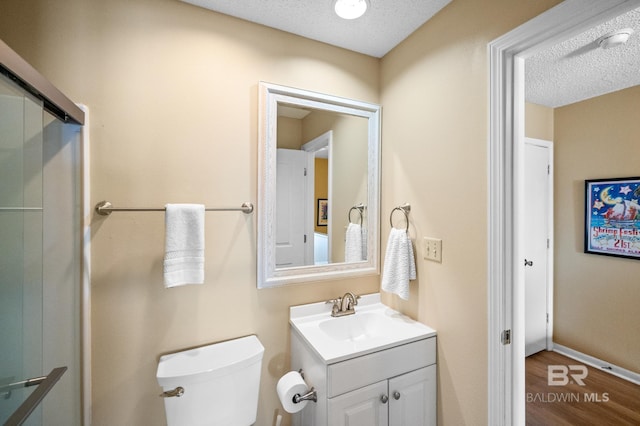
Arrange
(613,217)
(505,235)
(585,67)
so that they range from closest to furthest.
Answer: (505,235), (585,67), (613,217)

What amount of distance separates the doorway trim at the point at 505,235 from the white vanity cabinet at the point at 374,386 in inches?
11.6

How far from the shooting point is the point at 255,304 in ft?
4.68

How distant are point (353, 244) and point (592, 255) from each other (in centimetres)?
244

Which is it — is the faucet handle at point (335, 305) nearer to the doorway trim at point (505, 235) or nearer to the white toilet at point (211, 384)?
the white toilet at point (211, 384)

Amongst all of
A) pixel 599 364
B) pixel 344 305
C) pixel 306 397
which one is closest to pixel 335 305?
pixel 344 305

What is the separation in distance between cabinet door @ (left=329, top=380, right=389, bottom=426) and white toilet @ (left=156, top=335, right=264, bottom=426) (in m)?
0.39

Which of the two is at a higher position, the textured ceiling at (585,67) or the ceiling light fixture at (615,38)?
the textured ceiling at (585,67)

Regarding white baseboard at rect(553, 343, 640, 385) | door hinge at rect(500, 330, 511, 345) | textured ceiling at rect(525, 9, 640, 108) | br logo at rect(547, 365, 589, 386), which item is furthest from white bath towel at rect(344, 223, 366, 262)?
white baseboard at rect(553, 343, 640, 385)

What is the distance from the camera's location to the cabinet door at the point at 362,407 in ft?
3.59

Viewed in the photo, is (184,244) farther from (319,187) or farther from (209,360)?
(319,187)

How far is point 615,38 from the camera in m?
1.51

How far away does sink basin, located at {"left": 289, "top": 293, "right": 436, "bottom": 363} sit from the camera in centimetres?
119

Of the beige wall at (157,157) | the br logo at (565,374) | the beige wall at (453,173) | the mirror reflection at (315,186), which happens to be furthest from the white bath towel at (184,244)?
the br logo at (565,374)

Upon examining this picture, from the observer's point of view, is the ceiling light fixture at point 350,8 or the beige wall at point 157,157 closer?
the beige wall at point 157,157
